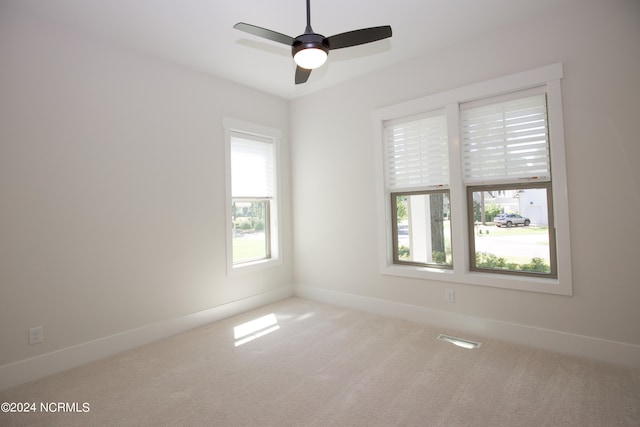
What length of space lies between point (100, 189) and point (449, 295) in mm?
3554

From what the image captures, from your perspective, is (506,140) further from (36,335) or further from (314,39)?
(36,335)

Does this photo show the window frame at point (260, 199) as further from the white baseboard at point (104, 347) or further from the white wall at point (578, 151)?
the white wall at point (578, 151)

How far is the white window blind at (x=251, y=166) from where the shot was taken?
4207 millimetres

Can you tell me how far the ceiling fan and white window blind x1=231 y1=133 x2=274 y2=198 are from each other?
7.11 feet

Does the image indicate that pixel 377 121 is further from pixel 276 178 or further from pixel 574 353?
pixel 574 353

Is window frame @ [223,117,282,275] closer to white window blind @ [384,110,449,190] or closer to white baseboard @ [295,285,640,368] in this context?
white baseboard @ [295,285,640,368]

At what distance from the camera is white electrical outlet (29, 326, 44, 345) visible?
263 cm

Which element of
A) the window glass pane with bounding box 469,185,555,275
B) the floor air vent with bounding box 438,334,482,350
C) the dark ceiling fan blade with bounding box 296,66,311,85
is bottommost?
the floor air vent with bounding box 438,334,482,350

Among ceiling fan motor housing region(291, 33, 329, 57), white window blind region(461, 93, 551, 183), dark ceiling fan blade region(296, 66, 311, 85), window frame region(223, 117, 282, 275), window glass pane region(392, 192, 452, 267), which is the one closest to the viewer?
ceiling fan motor housing region(291, 33, 329, 57)

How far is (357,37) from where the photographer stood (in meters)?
2.12

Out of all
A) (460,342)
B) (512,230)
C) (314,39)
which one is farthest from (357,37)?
(460,342)

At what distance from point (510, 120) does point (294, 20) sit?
7.13 ft

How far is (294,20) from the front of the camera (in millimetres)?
2861

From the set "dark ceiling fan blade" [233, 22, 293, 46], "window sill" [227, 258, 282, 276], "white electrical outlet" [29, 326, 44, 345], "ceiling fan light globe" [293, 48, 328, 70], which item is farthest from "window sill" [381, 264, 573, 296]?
"white electrical outlet" [29, 326, 44, 345]
